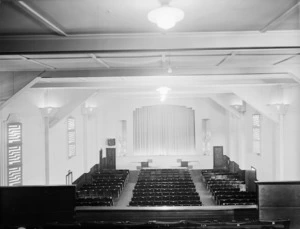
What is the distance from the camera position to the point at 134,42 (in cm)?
535

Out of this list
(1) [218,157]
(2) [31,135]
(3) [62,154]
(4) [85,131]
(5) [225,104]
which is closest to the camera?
(2) [31,135]

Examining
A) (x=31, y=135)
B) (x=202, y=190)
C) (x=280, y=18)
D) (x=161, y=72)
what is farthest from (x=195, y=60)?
(x=202, y=190)

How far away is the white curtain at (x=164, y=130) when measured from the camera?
77.6 feet

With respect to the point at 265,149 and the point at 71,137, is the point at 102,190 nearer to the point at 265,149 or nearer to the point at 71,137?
the point at 71,137

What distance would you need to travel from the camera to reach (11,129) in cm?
1014

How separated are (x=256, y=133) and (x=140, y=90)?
651 centimetres

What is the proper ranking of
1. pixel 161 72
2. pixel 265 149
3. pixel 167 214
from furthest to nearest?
1. pixel 265 149
2. pixel 161 72
3. pixel 167 214

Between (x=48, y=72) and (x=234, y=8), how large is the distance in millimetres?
5997

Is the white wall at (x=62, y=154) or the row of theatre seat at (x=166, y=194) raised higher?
the white wall at (x=62, y=154)

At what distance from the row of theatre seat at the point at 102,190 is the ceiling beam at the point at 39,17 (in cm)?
529

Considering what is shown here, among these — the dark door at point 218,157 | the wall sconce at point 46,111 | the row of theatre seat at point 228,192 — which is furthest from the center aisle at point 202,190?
the wall sconce at point 46,111

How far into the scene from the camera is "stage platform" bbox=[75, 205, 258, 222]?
20.7 feet

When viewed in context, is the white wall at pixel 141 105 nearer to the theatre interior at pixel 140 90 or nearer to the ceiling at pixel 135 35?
the theatre interior at pixel 140 90

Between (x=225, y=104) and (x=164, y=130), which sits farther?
(x=164, y=130)
